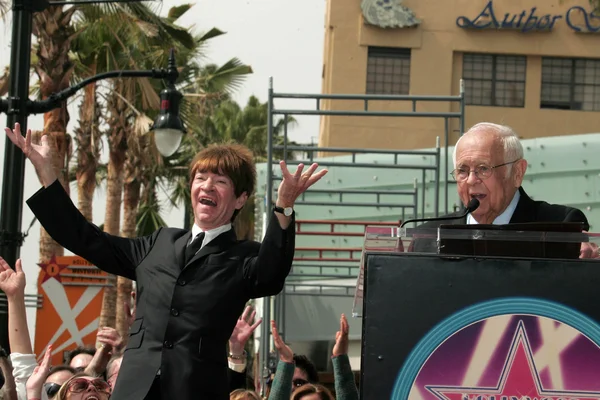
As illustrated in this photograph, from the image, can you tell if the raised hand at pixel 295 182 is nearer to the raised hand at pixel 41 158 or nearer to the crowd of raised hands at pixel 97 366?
the raised hand at pixel 41 158

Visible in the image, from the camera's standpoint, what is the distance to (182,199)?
31.0 metres

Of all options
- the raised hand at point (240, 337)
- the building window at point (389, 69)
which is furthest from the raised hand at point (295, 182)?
the building window at point (389, 69)

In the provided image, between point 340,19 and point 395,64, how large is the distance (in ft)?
7.70

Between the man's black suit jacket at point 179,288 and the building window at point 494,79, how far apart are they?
32.6 metres

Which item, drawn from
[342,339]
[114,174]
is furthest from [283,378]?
[114,174]

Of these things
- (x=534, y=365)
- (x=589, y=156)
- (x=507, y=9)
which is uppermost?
(x=507, y=9)

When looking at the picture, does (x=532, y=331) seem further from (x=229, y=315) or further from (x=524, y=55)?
(x=524, y=55)

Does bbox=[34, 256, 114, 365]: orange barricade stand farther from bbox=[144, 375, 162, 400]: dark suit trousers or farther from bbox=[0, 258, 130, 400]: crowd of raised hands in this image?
bbox=[144, 375, 162, 400]: dark suit trousers

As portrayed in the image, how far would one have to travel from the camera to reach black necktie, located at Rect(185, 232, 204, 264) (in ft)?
13.0

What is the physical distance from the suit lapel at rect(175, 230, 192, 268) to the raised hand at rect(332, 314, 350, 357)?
1258 millimetres

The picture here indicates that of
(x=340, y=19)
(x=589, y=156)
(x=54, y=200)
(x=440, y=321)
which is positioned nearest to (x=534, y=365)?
(x=440, y=321)

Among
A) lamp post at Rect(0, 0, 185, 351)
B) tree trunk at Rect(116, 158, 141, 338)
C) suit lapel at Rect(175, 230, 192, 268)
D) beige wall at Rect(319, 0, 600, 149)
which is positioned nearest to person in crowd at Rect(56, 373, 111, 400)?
suit lapel at Rect(175, 230, 192, 268)

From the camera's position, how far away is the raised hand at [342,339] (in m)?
5.11

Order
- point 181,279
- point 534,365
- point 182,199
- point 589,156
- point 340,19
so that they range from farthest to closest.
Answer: point 340,19 → point 182,199 → point 589,156 → point 181,279 → point 534,365
